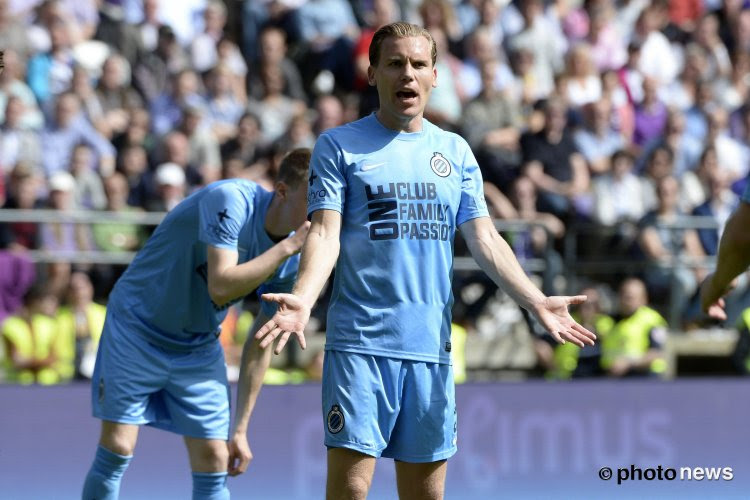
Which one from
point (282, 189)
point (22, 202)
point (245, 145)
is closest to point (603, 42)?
point (245, 145)

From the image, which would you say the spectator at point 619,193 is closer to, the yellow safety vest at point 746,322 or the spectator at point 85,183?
the yellow safety vest at point 746,322

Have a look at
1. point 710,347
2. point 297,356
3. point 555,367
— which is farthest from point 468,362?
point 710,347

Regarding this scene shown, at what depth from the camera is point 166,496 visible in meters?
8.96

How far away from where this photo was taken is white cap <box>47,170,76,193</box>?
10586mm

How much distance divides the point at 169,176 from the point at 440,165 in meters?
6.02

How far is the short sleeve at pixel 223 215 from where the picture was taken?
5992 mm

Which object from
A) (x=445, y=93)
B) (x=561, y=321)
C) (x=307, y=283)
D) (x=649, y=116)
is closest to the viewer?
(x=307, y=283)

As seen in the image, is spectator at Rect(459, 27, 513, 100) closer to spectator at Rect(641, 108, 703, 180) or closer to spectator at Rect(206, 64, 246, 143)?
spectator at Rect(641, 108, 703, 180)

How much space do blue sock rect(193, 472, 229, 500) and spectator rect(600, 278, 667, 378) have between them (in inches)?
195

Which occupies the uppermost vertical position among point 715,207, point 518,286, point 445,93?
point 445,93

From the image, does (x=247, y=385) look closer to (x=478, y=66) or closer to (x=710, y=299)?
(x=710, y=299)

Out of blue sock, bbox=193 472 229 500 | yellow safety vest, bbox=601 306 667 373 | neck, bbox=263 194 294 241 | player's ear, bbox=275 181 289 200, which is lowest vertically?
blue sock, bbox=193 472 229 500

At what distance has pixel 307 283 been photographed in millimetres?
4820

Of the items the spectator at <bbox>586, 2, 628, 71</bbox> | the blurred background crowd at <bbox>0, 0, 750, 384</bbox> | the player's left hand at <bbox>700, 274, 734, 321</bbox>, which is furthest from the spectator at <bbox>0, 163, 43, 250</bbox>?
the player's left hand at <bbox>700, 274, 734, 321</bbox>
